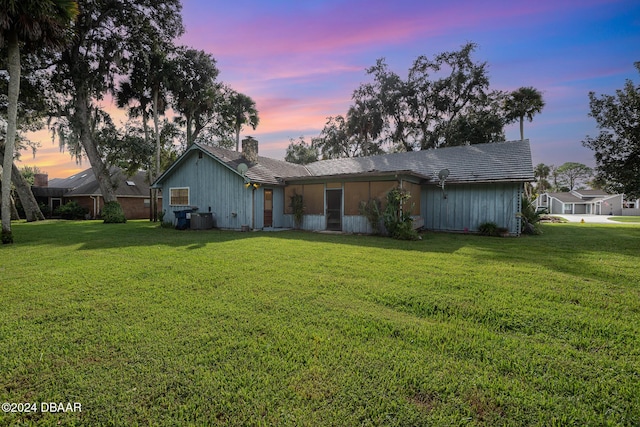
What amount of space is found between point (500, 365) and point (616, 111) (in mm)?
20010

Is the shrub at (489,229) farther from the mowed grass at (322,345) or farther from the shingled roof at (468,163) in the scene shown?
the mowed grass at (322,345)

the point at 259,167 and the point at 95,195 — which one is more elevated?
the point at 259,167

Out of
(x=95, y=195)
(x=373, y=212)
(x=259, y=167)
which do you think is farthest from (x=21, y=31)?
(x=95, y=195)

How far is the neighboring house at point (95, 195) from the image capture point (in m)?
23.7

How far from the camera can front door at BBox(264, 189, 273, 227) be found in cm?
1433

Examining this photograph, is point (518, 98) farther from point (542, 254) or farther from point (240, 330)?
point (240, 330)

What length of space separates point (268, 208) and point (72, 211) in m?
19.3

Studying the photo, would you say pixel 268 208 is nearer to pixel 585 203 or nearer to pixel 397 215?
pixel 397 215

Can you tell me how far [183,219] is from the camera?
1402cm

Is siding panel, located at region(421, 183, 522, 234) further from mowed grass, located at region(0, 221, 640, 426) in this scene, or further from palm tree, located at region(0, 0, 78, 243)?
palm tree, located at region(0, 0, 78, 243)

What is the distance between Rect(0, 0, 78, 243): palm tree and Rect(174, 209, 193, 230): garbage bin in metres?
5.63

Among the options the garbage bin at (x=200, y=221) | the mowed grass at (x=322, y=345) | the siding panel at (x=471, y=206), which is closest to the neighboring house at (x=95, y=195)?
the garbage bin at (x=200, y=221)

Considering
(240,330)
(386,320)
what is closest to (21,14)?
(240,330)

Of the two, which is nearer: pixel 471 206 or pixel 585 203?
pixel 471 206
